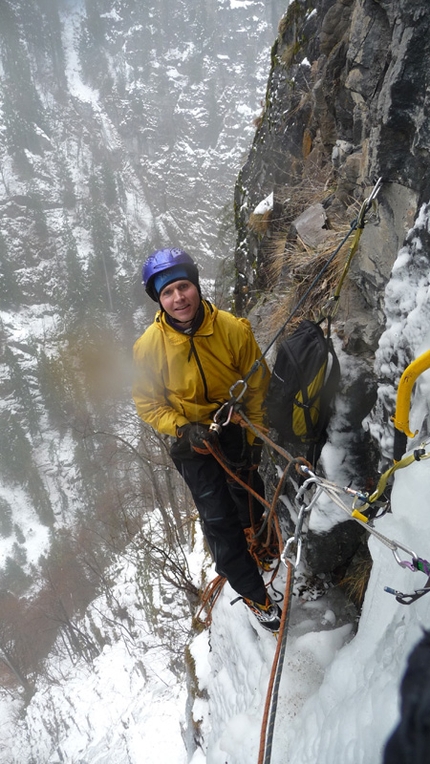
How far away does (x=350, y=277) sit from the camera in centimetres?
251

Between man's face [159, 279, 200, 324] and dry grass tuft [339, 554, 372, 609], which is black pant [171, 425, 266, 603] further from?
man's face [159, 279, 200, 324]

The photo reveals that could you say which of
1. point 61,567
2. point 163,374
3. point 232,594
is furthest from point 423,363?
point 61,567

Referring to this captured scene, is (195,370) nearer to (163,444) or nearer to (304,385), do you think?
(304,385)

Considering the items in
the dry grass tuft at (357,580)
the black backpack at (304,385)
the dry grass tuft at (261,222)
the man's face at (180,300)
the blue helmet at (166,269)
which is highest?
the dry grass tuft at (261,222)

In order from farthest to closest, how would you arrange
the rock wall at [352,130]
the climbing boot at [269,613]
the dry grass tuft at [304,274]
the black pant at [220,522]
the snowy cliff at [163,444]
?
the dry grass tuft at [304,274] < the climbing boot at [269,613] < the black pant at [220,522] < the rock wall at [352,130] < the snowy cliff at [163,444]

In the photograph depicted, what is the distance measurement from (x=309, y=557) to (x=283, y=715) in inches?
36.6

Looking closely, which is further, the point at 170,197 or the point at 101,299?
the point at 170,197

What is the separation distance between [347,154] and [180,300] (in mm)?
1832

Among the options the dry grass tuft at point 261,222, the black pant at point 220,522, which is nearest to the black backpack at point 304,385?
the black pant at point 220,522

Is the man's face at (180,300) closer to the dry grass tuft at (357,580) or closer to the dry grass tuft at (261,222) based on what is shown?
the dry grass tuft at (357,580)

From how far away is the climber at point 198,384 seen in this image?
239 centimetres

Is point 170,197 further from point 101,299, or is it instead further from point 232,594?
point 232,594

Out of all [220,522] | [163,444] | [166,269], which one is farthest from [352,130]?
[163,444]

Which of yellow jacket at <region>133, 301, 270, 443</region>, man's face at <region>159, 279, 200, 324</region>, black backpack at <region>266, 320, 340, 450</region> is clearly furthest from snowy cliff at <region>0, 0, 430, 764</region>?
man's face at <region>159, 279, 200, 324</region>
